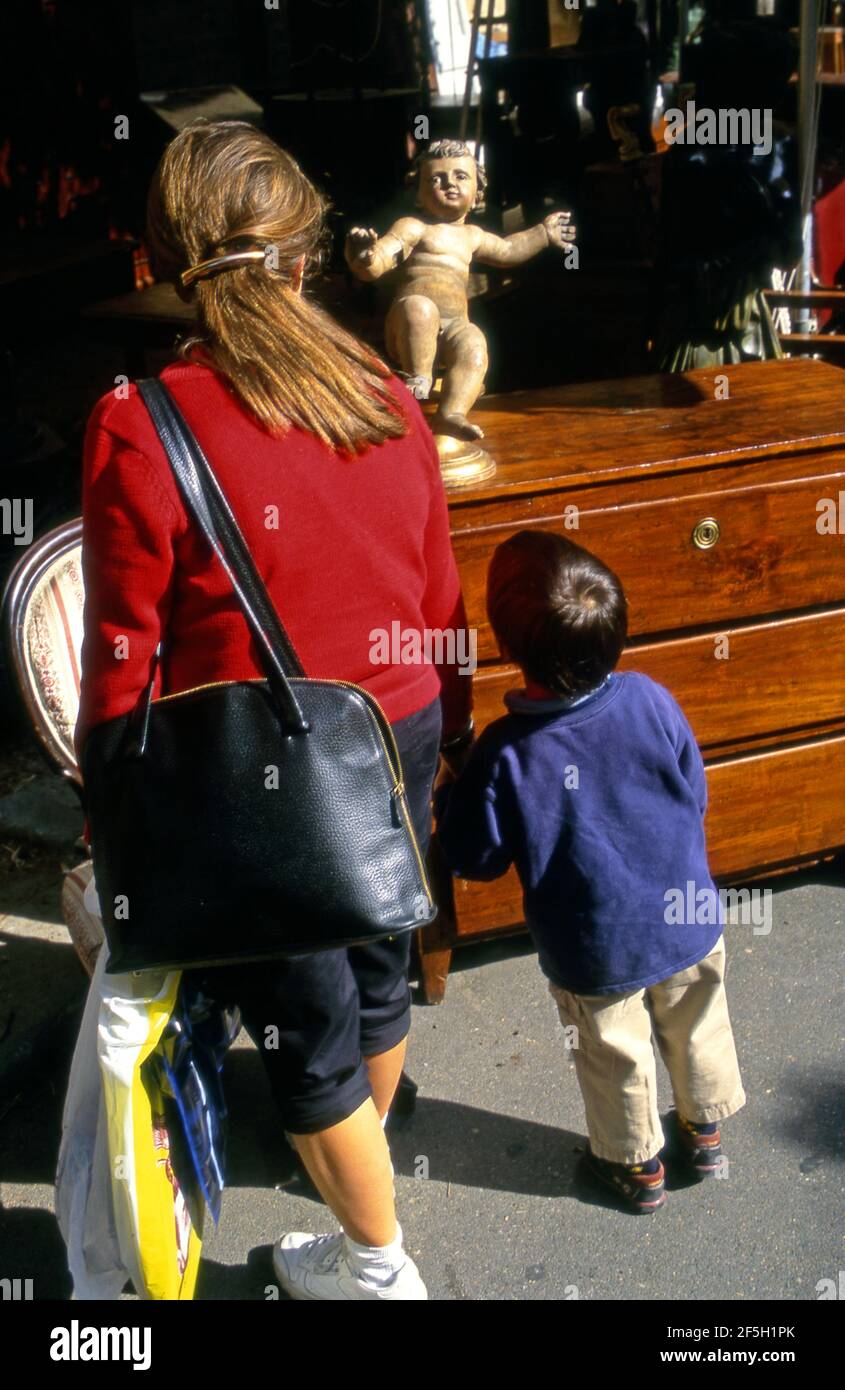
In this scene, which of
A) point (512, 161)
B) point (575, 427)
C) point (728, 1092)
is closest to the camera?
point (728, 1092)

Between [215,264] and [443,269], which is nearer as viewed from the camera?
[215,264]

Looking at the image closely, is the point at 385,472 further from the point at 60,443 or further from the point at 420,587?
the point at 60,443

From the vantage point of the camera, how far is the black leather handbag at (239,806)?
1.62 meters

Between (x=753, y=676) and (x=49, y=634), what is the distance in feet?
4.93

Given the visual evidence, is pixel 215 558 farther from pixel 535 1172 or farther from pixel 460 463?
pixel 535 1172

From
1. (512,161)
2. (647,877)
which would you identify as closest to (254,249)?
(647,877)

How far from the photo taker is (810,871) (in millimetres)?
3346

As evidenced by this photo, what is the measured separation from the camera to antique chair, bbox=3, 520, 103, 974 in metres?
2.38

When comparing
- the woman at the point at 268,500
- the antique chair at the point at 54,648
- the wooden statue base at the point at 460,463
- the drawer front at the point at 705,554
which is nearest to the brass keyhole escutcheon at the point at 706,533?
the drawer front at the point at 705,554

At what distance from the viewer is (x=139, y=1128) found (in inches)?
72.1

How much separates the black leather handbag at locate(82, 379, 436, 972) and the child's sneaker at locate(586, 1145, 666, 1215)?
37.5 inches

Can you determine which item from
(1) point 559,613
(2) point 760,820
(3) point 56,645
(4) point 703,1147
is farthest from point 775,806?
(3) point 56,645

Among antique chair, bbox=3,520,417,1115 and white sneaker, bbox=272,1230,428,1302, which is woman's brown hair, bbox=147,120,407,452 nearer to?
antique chair, bbox=3,520,417,1115
